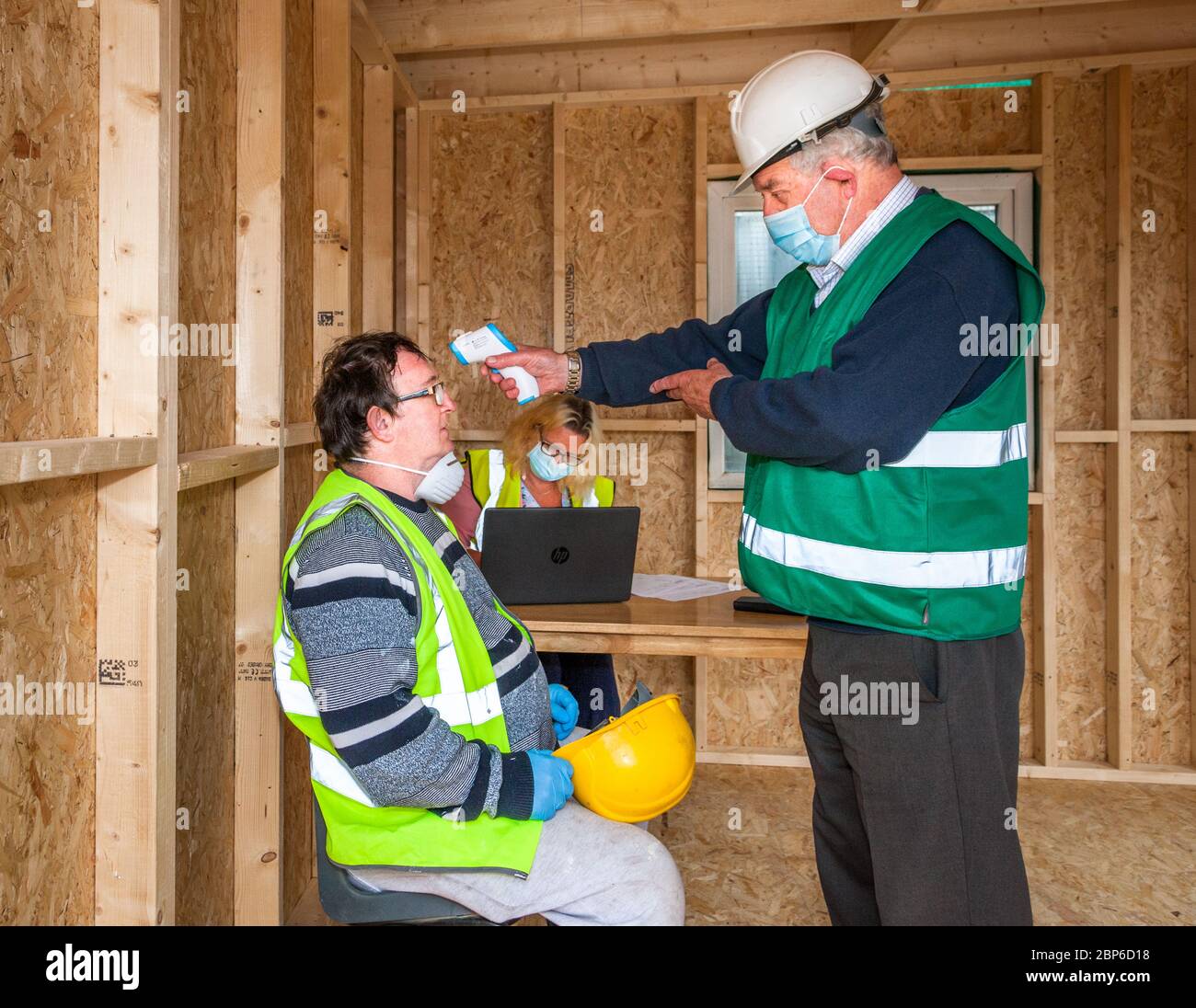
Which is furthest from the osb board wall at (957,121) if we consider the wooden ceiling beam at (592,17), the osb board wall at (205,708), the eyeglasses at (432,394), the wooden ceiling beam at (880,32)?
the osb board wall at (205,708)

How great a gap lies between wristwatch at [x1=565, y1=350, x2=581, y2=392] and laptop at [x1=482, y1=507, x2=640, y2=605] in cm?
31

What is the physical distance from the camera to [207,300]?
2305mm

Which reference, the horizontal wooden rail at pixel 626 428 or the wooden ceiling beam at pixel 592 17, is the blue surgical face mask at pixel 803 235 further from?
the horizontal wooden rail at pixel 626 428

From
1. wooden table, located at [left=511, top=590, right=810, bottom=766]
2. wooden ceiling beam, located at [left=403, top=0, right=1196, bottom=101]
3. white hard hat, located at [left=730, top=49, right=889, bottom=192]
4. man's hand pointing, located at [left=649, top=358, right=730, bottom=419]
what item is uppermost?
wooden ceiling beam, located at [left=403, top=0, right=1196, bottom=101]

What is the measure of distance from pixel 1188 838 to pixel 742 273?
2.86m

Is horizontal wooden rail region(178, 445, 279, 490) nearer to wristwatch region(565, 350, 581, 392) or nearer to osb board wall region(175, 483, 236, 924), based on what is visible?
osb board wall region(175, 483, 236, 924)

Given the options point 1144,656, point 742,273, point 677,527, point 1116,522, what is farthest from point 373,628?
point 1144,656

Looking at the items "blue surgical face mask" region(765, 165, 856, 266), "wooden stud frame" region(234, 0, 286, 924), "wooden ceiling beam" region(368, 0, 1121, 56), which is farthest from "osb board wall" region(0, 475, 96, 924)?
"wooden ceiling beam" region(368, 0, 1121, 56)

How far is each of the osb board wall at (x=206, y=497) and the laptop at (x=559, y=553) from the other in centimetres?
68

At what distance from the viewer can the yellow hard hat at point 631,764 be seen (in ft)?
5.74

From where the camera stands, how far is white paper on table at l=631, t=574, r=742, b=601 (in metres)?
2.93

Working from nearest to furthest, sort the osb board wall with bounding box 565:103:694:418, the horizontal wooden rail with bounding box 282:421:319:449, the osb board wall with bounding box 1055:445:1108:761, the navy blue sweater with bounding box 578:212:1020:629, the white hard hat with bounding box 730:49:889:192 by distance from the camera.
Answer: the navy blue sweater with bounding box 578:212:1020:629
the white hard hat with bounding box 730:49:889:192
the horizontal wooden rail with bounding box 282:421:319:449
the osb board wall with bounding box 1055:445:1108:761
the osb board wall with bounding box 565:103:694:418
